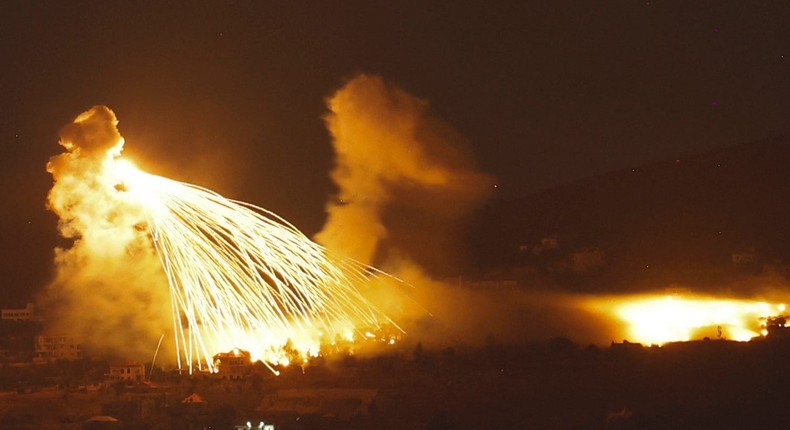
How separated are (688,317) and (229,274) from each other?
8108 millimetres

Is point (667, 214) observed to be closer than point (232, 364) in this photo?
No

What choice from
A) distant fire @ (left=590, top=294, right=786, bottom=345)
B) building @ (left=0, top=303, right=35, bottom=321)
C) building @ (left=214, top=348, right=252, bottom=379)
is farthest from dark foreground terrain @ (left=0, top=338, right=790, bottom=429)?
building @ (left=0, top=303, right=35, bottom=321)

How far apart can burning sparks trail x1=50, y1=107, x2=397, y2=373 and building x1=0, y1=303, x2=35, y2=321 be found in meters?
3.46

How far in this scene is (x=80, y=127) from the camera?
55.5ft

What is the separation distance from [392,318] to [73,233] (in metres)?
5.87

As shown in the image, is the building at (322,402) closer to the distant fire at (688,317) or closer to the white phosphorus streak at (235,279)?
the white phosphorus streak at (235,279)

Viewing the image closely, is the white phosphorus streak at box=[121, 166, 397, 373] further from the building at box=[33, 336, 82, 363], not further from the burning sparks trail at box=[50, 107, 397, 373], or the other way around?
the building at box=[33, 336, 82, 363]

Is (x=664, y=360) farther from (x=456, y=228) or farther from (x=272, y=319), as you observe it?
(x=456, y=228)

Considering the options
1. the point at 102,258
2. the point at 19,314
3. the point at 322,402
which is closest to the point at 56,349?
the point at 102,258

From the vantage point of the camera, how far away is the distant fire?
1791cm

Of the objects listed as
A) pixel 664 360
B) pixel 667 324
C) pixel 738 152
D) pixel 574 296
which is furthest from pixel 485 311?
pixel 738 152

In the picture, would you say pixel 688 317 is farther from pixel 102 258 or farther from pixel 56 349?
pixel 56 349

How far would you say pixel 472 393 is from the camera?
15.8 meters

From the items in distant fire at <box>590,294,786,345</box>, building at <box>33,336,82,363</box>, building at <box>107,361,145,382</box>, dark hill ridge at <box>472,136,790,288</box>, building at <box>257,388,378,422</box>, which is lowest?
building at <box>257,388,378,422</box>
